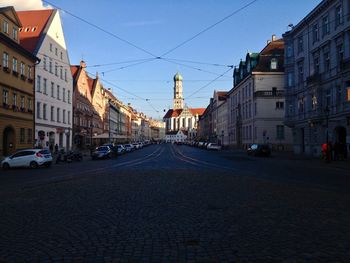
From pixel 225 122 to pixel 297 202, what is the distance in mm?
93331

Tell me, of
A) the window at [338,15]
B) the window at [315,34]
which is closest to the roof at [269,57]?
the window at [315,34]

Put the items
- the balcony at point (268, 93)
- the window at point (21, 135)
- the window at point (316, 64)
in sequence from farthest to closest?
the balcony at point (268, 93) < the window at point (21, 135) < the window at point (316, 64)

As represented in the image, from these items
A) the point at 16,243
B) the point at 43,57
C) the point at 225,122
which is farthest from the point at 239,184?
the point at 225,122

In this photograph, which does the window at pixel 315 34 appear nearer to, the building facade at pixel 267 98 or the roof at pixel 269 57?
the building facade at pixel 267 98

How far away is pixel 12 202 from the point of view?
11930 mm

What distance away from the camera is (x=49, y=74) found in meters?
53.9

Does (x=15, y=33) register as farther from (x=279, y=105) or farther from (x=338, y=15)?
(x=279, y=105)

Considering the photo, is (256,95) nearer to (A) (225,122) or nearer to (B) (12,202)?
(A) (225,122)

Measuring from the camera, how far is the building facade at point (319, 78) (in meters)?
37.0

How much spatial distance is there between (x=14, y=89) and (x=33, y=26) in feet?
49.8

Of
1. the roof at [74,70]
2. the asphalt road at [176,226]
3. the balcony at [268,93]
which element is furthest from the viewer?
the roof at [74,70]

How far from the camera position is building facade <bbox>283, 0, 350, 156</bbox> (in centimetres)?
3703

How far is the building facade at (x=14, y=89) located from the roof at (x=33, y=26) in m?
4.00

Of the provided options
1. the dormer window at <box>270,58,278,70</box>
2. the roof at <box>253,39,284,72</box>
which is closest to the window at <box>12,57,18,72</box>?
the roof at <box>253,39,284,72</box>
